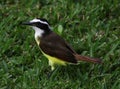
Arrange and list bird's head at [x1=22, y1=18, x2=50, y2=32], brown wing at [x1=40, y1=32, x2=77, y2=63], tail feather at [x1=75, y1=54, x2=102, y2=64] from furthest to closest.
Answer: bird's head at [x1=22, y1=18, x2=50, y2=32], brown wing at [x1=40, y1=32, x2=77, y2=63], tail feather at [x1=75, y1=54, x2=102, y2=64]

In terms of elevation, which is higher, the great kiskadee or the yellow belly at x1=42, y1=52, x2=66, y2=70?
A: the great kiskadee

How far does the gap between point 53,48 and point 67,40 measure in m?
0.89

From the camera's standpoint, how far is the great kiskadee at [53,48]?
22.3 feet

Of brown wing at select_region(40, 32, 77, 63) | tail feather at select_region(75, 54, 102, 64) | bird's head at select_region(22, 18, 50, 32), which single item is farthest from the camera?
bird's head at select_region(22, 18, 50, 32)

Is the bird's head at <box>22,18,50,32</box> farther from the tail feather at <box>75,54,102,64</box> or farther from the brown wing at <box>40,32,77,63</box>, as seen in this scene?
the tail feather at <box>75,54,102,64</box>

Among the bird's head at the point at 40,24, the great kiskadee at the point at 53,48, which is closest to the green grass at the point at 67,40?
the great kiskadee at the point at 53,48

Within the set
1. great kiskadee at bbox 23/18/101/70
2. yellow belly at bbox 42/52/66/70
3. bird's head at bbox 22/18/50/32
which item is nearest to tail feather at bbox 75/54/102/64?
great kiskadee at bbox 23/18/101/70

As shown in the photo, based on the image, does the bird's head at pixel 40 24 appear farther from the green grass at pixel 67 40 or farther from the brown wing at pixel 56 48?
the green grass at pixel 67 40

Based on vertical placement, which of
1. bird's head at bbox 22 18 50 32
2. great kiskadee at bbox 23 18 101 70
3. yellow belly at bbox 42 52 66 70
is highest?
bird's head at bbox 22 18 50 32

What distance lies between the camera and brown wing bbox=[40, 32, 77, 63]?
268 inches

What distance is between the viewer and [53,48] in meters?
6.93

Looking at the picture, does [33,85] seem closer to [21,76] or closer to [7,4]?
[21,76]

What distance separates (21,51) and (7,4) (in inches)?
62.5

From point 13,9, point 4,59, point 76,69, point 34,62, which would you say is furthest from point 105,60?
point 13,9
